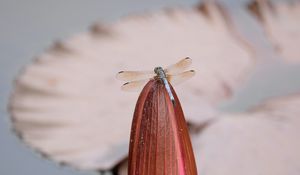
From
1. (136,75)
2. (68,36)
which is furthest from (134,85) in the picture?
(68,36)

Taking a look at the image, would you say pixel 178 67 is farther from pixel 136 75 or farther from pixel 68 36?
pixel 68 36

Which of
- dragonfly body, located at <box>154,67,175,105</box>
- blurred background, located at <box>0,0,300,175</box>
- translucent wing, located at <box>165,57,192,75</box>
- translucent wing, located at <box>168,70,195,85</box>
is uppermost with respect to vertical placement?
blurred background, located at <box>0,0,300,175</box>

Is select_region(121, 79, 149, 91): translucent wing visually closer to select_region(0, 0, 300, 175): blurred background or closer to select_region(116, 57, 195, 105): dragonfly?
select_region(116, 57, 195, 105): dragonfly

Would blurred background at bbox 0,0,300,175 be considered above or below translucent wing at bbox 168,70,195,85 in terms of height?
above

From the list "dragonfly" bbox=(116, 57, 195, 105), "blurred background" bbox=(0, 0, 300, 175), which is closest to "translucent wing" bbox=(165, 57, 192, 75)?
"dragonfly" bbox=(116, 57, 195, 105)

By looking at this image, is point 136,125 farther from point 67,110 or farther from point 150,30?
point 150,30

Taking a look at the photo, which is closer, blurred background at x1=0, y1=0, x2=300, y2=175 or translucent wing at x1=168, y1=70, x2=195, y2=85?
translucent wing at x1=168, y1=70, x2=195, y2=85

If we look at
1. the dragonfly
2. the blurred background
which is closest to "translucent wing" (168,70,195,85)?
the dragonfly
